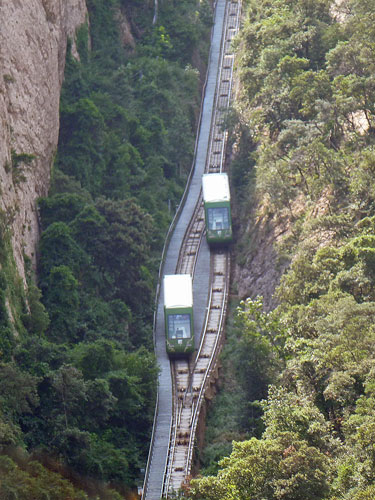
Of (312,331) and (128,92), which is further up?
(128,92)

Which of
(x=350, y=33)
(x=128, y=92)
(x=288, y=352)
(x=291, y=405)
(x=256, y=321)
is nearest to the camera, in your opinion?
(x=291, y=405)

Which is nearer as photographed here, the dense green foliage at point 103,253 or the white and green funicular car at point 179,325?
the dense green foliage at point 103,253

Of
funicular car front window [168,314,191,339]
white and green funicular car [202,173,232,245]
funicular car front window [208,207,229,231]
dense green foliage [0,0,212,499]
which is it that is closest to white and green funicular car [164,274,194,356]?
funicular car front window [168,314,191,339]

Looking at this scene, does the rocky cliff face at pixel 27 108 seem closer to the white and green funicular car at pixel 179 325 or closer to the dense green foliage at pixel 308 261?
the white and green funicular car at pixel 179 325

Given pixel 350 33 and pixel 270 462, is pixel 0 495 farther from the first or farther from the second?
pixel 350 33

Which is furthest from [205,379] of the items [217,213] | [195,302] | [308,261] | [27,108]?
[27,108]

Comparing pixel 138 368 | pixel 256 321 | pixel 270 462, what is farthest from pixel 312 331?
pixel 270 462

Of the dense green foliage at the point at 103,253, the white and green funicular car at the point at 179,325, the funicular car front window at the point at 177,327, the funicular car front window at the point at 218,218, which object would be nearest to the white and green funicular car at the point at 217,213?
the funicular car front window at the point at 218,218
